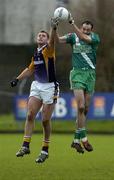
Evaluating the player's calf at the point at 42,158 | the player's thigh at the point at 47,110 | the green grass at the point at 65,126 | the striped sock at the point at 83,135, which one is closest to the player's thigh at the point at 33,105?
the player's thigh at the point at 47,110

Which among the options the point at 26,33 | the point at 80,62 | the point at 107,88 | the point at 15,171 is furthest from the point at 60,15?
the point at 26,33

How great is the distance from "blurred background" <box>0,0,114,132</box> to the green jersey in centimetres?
1486

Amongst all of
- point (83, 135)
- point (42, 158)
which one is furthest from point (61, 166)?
point (83, 135)

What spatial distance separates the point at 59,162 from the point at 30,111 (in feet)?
4.36

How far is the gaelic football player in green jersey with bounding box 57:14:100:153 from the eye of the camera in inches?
581

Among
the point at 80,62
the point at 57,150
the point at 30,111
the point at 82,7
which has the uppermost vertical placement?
the point at 82,7

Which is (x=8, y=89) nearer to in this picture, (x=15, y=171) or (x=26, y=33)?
(x=26, y=33)

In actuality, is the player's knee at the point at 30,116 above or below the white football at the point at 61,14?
below

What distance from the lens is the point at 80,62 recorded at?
1490cm

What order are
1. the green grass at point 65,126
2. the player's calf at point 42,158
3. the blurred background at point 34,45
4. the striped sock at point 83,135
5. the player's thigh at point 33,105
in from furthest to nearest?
the green grass at point 65,126
the blurred background at point 34,45
the striped sock at point 83,135
the player's calf at point 42,158
the player's thigh at point 33,105

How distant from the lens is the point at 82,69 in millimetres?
14953

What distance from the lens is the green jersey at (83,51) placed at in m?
14.8

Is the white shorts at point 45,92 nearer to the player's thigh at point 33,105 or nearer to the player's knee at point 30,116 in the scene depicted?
the player's thigh at point 33,105

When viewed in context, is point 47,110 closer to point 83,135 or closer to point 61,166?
point 83,135
